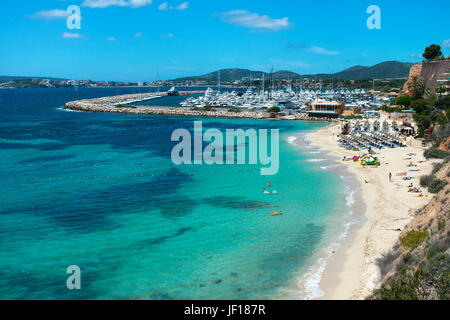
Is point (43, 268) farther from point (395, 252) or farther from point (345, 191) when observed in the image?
point (345, 191)

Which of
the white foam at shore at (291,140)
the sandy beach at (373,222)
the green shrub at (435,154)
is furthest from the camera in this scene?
the white foam at shore at (291,140)

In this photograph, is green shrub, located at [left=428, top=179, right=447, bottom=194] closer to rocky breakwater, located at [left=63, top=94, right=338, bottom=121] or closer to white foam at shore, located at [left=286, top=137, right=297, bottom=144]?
white foam at shore, located at [left=286, top=137, right=297, bottom=144]

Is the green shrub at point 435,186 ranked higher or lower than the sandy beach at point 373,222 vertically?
higher

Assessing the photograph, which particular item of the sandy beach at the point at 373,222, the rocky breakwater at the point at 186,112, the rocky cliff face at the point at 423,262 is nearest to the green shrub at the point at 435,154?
the sandy beach at the point at 373,222

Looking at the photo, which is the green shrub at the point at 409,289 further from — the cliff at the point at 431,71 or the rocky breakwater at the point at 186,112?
the rocky breakwater at the point at 186,112

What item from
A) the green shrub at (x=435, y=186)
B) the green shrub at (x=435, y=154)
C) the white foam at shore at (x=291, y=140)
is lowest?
the green shrub at (x=435, y=186)
